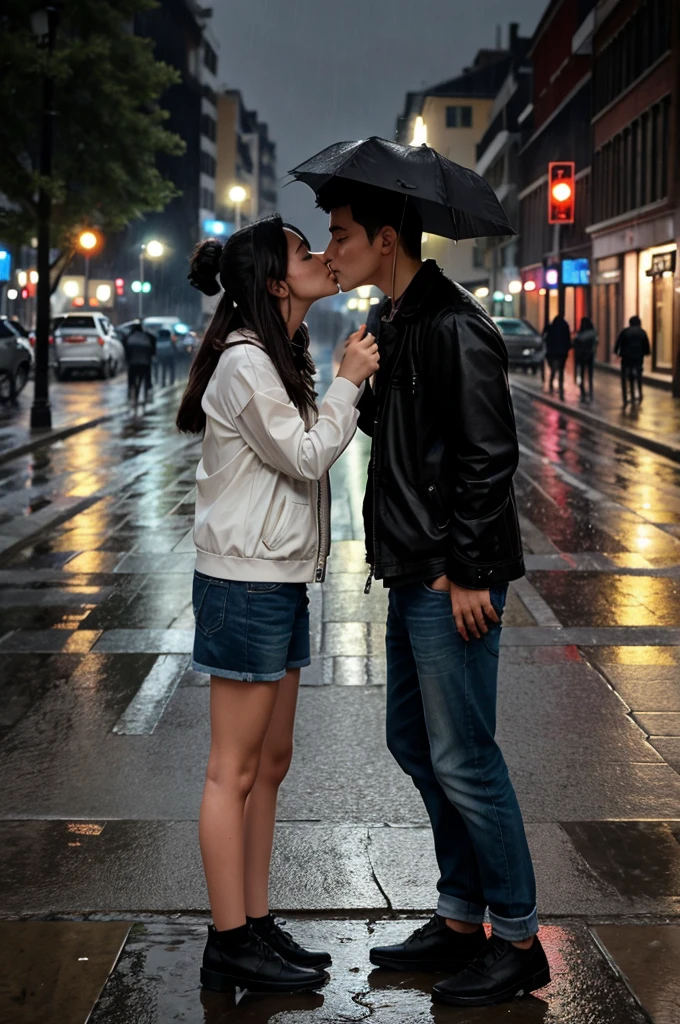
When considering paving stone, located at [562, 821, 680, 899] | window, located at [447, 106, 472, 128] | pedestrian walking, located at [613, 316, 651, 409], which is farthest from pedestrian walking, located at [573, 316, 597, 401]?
window, located at [447, 106, 472, 128]

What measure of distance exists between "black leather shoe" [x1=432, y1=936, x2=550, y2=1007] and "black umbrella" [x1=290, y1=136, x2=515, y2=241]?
67.2 inches

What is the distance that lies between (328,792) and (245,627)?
6.19 feet

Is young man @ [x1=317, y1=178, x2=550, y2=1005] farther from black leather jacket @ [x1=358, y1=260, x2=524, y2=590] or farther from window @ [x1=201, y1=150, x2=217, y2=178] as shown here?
window @ [x1=201, y1=150, x2=217, y2=178]

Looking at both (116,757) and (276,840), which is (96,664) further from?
(276,840)

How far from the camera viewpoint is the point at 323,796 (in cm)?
519

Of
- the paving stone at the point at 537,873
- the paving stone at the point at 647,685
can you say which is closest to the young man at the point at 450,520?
the paving stone at the point at 537,873

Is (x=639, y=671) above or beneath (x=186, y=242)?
beneath

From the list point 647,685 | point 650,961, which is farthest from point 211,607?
point 647,685

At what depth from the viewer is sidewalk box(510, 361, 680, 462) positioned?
2116cm

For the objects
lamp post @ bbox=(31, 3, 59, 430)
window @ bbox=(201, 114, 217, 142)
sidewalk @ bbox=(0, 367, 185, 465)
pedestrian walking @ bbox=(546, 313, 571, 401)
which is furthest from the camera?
window @ bbox=(201, 114, 217, 142)

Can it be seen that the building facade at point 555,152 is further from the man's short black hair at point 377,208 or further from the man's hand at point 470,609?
the man's hand at point 470,609

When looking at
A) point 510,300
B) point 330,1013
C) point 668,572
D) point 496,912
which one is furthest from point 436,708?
point 510,300

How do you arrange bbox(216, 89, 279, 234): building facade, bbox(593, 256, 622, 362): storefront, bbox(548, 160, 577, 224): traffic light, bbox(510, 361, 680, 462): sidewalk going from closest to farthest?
bbox(510, 361, 680, 462): sidewalk → bbox(548, 160, 577, 224): traffic light → bbox(593, 256, 622, 362): storefront → bbox(216, 89, 279, 234): building facade

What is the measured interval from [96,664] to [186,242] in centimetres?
10558
